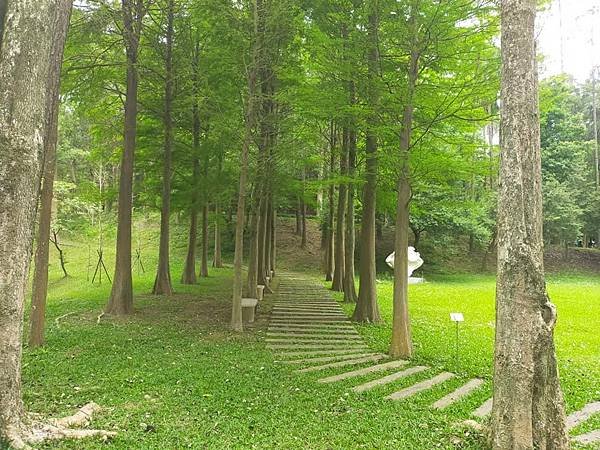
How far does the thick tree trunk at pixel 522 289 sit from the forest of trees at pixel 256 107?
0.19ft

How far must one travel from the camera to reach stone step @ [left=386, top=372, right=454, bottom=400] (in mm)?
5641

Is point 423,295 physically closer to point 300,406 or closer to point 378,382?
point 378,382

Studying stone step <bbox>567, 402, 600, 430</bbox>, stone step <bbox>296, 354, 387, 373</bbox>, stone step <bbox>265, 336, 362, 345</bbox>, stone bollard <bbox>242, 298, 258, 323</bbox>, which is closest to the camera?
stone step <bbox>567, 402, 600, 430</bbox>

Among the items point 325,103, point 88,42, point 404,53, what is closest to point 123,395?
point 325,103

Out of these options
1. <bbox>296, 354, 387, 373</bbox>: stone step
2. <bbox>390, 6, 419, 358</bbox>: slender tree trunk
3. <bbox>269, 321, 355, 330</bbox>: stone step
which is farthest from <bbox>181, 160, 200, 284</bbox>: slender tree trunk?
<bbox>296, 354, 387, 373</bbox>: stone step

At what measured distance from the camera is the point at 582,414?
534cm

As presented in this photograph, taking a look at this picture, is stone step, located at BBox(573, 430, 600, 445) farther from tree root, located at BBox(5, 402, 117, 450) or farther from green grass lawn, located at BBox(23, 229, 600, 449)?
tree root, located at BBox(5, 402, 117, 450)

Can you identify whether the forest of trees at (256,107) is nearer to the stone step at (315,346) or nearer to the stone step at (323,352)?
the stone step at (323,352)

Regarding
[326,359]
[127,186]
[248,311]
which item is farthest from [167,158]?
[326,359]

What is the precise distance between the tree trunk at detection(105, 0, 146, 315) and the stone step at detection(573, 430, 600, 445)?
9.01 m

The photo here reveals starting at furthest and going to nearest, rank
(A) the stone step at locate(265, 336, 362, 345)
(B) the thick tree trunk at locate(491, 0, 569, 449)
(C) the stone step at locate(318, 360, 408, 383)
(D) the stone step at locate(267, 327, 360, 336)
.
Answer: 1. (D) the stone step at locate(267, 327, 360, 336)
2. (A) the stone step at locate(265, 336, 362, 345)
3. (C) the stone step at locate(318, 360, 408, 383)
4. (B) the thick tree trunk at locate(491, 0, 569, 449)

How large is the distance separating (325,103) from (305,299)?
22.8 feet

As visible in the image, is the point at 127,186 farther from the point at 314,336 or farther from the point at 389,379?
the point at 389,379

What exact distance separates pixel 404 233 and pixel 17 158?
602 cm
